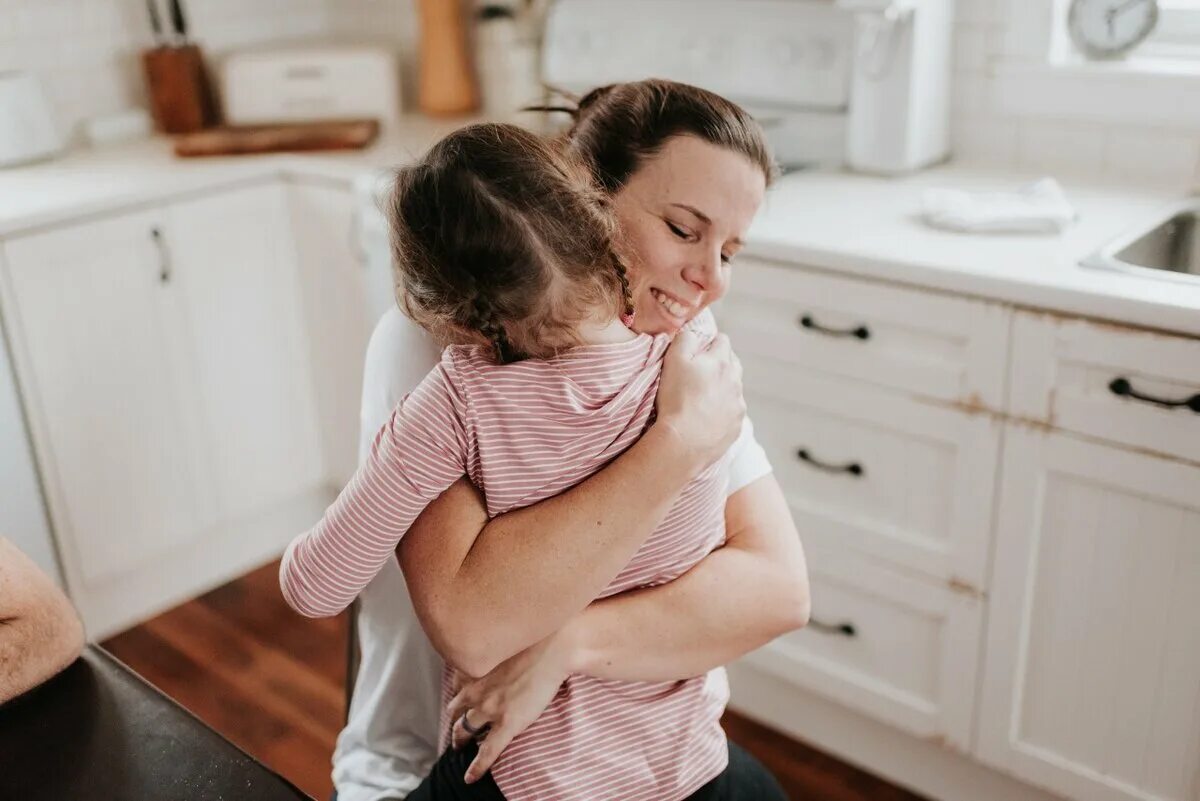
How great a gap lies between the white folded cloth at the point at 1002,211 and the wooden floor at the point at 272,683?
1.02 m

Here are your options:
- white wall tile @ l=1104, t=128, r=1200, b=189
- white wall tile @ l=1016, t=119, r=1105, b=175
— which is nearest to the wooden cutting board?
white wall tile @ l=1016, t=119, r=1105, b=175

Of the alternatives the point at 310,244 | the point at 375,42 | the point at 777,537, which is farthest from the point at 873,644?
the point at 375,42

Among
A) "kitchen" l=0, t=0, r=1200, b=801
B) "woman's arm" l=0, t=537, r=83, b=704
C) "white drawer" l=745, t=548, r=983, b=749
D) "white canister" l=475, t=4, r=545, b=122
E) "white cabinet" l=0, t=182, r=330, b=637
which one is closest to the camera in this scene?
"woman's arm" l=0, t=537, r=83, b=704

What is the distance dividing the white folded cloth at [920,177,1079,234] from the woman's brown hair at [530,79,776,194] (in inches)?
32.1

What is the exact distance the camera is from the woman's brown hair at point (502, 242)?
0.87m

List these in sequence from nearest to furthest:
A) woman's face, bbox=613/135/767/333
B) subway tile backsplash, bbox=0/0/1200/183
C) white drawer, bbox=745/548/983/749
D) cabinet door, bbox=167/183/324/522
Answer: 1. woman's face, bbox=613/135/767/333
2. white drawer, bbox=745/548/983/749
3. subway tile backsplash, bbox=0/0/1200/183
4. cabinet door, bbox=167/183/324/522

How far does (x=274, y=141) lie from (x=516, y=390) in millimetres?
1998

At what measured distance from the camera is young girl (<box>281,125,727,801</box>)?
88cm

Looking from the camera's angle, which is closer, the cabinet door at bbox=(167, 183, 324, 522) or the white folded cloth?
the white folded cloth

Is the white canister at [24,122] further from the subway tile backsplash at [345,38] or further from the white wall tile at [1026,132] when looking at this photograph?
the white wall tile at [1026,132]

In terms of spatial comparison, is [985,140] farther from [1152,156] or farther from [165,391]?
[165,391]

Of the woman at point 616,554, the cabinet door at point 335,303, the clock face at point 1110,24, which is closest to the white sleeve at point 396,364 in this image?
the woman at point 616,554

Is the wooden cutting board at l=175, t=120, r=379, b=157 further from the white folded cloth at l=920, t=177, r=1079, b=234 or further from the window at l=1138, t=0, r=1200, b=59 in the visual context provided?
the window at l=1138, t=0, r=1200, b=59

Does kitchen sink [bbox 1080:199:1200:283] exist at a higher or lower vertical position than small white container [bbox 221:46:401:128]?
lower
